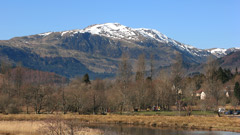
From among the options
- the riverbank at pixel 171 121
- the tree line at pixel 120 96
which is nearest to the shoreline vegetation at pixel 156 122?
the riverbank at pixel 171 121

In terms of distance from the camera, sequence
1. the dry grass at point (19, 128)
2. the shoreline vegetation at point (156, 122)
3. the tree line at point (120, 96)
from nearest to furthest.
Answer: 1. the dry grass at point (19, 128)
2. the shoreline vegetation at point (156, 122)
3. the tree line at point (120, 96)

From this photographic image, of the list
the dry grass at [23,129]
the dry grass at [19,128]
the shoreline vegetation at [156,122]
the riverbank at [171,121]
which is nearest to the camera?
the dry grass at [23,129]

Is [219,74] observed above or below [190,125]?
above

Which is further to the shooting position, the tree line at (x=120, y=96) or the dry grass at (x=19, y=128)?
the tree line at (x=120, y=96)

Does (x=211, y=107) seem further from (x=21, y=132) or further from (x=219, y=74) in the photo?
(x=21, y=132)

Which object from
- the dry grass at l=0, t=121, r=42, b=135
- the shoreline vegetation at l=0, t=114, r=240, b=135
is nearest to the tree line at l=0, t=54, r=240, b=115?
the shoreline vegetation at l=0, t=114, r=240, b=135

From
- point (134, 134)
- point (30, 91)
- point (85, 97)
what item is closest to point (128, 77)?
point (85, 97)

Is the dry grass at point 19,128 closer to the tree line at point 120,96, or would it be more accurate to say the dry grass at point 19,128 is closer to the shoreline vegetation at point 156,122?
the shoreline vegetation at point 156,122

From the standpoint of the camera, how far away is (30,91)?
87438mm

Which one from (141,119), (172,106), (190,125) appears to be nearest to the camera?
Result: (190,125)

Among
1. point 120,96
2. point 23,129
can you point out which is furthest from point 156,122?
point 120,96

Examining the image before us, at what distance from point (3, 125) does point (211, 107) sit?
63.4 meters

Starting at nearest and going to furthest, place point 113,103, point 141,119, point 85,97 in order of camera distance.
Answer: point 141,119 → point 85,97 → point 113,103

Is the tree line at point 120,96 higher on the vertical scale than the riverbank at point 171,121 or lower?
higher
